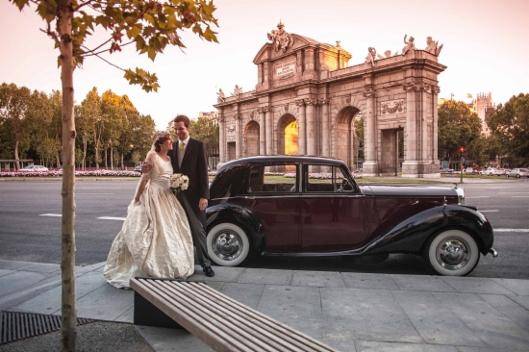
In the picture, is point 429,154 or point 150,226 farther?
point 429,154

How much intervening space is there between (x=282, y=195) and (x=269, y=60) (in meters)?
45.0

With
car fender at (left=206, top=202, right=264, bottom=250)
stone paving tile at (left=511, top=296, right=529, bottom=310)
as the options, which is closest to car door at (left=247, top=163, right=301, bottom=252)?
car fender at (left=206, top=202, right=264, bottom=250)

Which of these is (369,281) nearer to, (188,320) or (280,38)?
(188,320)

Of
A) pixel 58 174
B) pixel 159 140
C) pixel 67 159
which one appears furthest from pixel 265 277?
pixel 58 174

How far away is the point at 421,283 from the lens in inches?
196

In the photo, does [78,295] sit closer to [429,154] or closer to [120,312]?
[120,312]

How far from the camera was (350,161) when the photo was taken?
139 feet

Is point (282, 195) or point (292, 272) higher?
point (282, 195)

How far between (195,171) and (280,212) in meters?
1.61

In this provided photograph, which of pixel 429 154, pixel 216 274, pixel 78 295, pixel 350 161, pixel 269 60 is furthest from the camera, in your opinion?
pixel 269 60

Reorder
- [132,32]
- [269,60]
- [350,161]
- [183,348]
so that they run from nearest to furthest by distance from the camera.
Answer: [132,32] < [183,348] < [350,161] < [269,60]

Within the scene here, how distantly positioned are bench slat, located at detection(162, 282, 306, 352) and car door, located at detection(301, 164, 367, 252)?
9.63ft

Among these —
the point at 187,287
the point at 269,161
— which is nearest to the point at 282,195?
the point at 269,161

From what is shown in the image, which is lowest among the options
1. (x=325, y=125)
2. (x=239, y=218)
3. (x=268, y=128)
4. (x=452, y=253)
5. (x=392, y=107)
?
(x=452, y=253)
